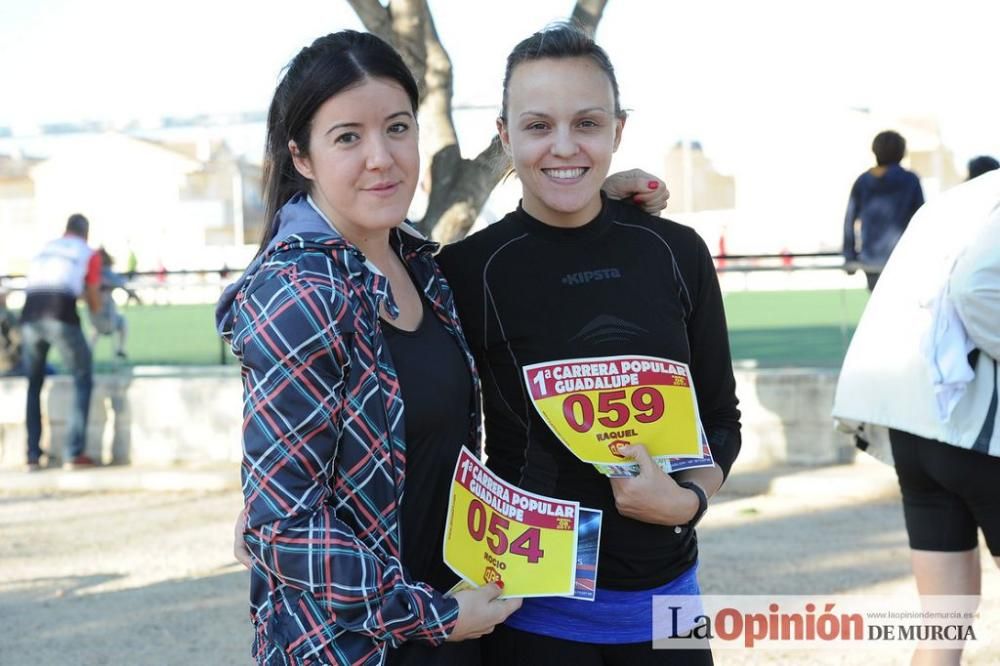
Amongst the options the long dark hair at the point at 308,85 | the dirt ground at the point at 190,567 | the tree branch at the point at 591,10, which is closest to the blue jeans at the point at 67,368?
the dirt ground at the point at 190,567

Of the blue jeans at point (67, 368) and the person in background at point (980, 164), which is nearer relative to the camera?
the person in background at point (980, 164)

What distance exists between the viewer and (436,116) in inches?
286

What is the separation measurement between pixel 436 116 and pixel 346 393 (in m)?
5.54

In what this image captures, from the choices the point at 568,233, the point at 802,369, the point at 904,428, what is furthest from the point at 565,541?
the point at 802,369

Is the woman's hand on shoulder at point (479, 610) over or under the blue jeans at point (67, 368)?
over

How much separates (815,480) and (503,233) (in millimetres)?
5852

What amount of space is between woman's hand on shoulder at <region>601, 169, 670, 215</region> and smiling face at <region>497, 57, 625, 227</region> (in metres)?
0.16

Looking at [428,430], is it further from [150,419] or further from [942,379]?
[150,419]

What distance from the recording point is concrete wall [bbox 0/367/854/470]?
834cm

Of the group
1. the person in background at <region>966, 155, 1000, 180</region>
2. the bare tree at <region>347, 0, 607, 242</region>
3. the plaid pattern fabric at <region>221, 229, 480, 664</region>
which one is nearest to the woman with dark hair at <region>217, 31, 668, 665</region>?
the plaid pattern fabric at <region>221, 229, 480, 664</region>

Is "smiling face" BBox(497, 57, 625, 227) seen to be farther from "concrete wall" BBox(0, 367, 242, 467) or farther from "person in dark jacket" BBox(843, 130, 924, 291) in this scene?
"person in dark jacket" BBox(843, 130, 924, 291)

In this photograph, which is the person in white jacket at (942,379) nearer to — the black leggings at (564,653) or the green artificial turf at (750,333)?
the black leggings at (564,653)

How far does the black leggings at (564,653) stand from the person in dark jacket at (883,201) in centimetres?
744

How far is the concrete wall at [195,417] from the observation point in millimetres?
8344
